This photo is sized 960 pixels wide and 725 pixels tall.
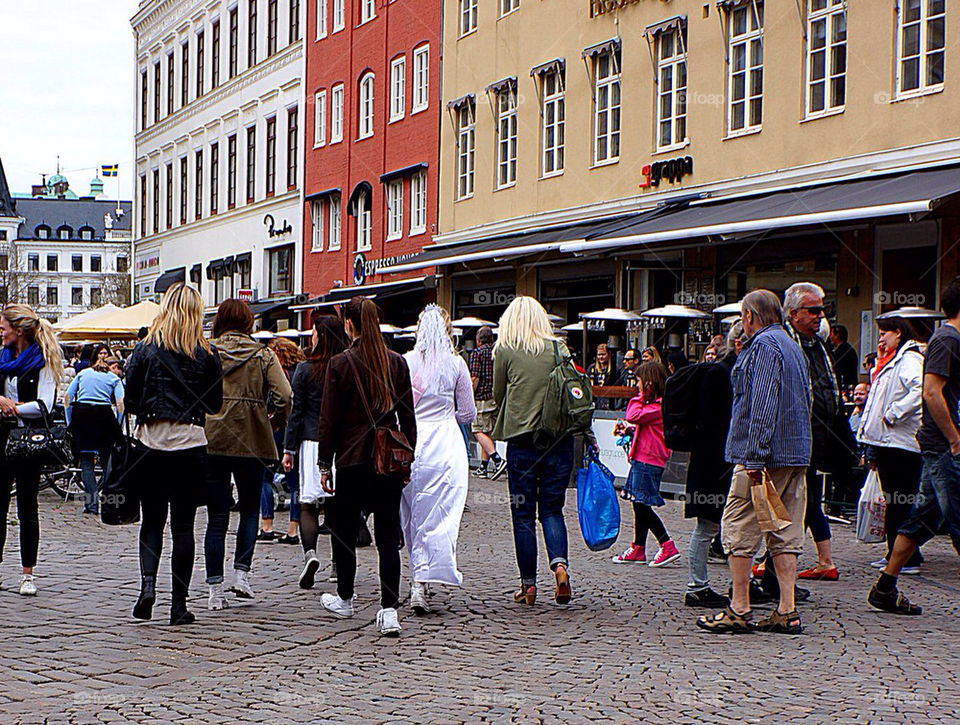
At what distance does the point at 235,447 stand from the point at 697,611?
9.81 feet

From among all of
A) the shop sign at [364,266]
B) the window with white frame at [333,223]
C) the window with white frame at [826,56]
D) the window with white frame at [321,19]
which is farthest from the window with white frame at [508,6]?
the window with white frame at [321,19]

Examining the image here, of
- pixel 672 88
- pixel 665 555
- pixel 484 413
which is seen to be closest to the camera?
pixel 665 555

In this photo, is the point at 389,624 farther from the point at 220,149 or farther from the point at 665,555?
the point at 220,149

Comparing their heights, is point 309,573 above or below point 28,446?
below

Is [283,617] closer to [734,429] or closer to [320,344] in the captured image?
[320,344]

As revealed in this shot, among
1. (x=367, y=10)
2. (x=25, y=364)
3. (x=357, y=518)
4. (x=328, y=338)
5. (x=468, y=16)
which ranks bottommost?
(x=357, y=518)

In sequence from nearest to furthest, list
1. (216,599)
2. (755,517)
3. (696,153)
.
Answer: (755,517) < (216,599) < (696,153)

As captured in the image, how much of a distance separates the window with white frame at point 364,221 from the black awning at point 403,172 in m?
1.16

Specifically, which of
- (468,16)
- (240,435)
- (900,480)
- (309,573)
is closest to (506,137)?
(468,16)

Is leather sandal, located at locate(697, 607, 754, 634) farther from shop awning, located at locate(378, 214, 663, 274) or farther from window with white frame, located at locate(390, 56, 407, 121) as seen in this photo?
window with white frame, located at locate(390, 56, 407, 121)

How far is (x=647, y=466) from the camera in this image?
35.0ft

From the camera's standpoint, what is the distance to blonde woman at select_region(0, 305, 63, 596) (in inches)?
344

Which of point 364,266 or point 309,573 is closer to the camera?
point 309,573

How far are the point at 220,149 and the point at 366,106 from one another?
40.9 feet
